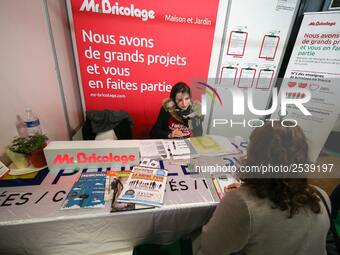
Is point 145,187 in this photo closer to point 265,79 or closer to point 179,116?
point 179,116

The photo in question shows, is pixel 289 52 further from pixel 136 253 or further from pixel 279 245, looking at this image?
pixel 136 253

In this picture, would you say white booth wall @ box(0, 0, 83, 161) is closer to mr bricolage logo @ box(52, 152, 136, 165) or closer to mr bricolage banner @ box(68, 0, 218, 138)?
mr bricolage banner @ box(68, 0, 218, 138)

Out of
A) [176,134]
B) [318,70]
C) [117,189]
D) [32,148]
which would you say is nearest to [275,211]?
[117,189]

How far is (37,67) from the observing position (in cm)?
134

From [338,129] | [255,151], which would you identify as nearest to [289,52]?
[338,129]

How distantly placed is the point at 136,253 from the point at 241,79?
2233 millimetres

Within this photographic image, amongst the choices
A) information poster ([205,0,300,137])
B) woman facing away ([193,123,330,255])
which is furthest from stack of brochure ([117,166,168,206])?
information poster ([205,0,300,137])

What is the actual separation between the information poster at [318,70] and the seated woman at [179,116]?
4.63ft

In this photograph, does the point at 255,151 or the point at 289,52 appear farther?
the point at 289,52

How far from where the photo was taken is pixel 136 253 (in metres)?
0.97

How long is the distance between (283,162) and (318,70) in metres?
2.33

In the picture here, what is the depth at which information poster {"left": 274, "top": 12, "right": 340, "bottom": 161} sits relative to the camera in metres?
2.11

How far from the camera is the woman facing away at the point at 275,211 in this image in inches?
25.0

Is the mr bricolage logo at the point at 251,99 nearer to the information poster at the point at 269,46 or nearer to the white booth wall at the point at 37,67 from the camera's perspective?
the information poster at the point at 269,46
